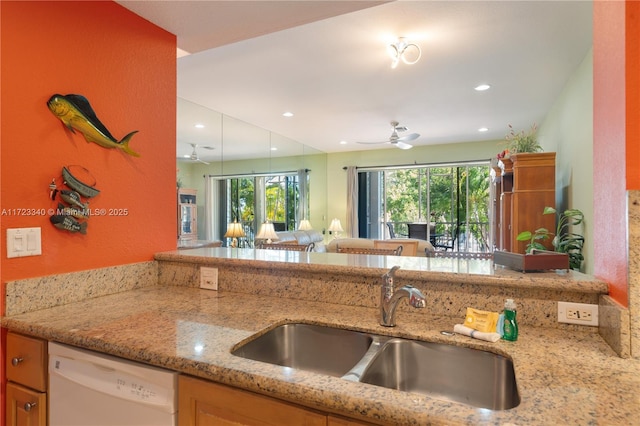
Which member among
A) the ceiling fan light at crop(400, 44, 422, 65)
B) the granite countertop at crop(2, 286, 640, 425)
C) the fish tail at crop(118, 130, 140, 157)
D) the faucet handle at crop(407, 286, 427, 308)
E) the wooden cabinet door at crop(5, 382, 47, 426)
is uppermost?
the ceiling fan light at crop(400, 44, 422, 65)

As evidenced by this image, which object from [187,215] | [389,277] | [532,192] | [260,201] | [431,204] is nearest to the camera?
[389,277]

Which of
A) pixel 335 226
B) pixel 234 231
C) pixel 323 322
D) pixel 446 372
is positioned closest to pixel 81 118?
pixel 323 322

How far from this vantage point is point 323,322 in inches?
49.9

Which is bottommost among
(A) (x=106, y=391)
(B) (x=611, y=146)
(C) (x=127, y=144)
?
(A) (x=106, y=391)

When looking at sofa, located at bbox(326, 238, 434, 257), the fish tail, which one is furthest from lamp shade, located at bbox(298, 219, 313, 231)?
the fish tail

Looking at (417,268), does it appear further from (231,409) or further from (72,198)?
(72,198)

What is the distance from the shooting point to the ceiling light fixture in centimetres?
272

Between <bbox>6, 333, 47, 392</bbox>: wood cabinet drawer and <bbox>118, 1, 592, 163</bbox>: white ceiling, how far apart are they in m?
1.58

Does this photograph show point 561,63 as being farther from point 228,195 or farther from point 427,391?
point 228,195

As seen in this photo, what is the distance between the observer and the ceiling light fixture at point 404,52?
2721 mm

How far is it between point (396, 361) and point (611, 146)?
0.94m

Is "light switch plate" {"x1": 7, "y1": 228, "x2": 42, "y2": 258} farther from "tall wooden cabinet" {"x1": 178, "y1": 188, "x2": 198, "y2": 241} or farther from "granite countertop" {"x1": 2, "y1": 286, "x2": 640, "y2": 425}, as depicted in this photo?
"tall wooden cabinet" {"x1": 178, "y1": 188, "x2": 198, "y2": 241}

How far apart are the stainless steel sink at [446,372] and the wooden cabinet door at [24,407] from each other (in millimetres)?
1169

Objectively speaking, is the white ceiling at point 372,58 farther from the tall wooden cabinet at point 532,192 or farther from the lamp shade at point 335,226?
the lamp shade at point 335,226
